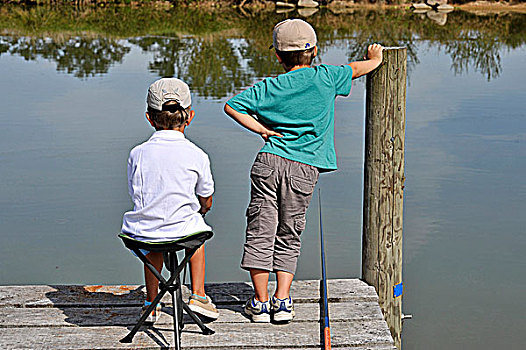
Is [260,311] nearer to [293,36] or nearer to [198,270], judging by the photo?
[198,270]

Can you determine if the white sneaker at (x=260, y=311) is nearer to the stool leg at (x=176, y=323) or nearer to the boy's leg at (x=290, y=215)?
the boy's leg at (x=290, y=215)

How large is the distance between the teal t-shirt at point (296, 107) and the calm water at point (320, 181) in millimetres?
1562

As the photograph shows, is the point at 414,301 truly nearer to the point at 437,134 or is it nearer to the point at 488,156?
the point at 488,156

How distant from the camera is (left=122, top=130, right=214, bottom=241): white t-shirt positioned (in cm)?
270

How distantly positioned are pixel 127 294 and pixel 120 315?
9.3 inches

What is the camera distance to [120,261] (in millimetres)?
4848

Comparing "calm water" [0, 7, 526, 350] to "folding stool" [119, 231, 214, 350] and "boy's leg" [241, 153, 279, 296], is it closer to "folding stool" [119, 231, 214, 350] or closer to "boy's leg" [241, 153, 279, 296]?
"boy's leg" [241, 153, 279, 296]

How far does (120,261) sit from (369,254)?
188 centimetres

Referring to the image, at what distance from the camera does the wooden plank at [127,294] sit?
3314 millimetres

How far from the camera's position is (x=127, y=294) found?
3.42 meters

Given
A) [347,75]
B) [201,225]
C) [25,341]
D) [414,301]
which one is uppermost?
[347,75]

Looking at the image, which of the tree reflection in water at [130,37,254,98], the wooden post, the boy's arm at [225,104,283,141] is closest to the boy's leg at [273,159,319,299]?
the boy's arm at [225,104,283,141]

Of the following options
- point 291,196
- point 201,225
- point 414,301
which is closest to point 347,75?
point 291,196

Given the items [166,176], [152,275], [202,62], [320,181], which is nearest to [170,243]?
[166,176]
